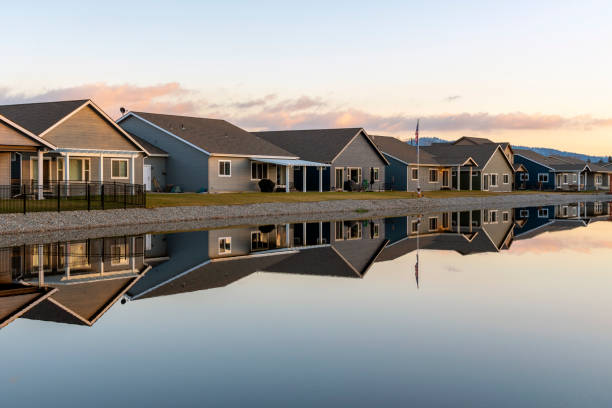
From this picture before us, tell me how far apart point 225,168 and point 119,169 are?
9070 mm

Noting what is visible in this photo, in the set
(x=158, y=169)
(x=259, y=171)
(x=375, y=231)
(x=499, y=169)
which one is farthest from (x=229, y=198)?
(x=499, y=169)

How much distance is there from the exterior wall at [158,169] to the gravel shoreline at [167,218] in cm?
1145

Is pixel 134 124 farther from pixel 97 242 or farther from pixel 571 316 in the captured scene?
pixel 571 316

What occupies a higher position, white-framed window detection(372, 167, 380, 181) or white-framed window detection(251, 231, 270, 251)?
white-framed window detection(372, 167, 380, 181)

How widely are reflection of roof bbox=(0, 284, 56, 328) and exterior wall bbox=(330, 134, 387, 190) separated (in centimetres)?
4904

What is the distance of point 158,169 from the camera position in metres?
51.5

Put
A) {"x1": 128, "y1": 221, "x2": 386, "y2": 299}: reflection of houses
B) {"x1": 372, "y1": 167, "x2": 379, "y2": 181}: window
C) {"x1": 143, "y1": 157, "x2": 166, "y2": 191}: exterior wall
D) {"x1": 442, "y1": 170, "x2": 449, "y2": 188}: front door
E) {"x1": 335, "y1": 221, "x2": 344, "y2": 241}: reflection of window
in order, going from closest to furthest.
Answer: {"x1": 128, "y1": 221, "x2": 386, "y2": 299}: reflection of houses < {"x1": 335, "y1": 221, "x2": 344, "y2": 241}: reflection of window < {"x1": 143, "y1": 157, "x2": 166, "y2": 191}: exterior wall < {"x1": 372, "y1": 167, "x2": 379, "y2": 181}: window < {"x1": 442, "y1": 170, "x2": 449, "y2": 188}: front door

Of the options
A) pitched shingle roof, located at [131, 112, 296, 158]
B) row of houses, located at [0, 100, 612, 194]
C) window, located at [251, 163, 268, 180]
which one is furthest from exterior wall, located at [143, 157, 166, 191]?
window, located at [251, 163, 268, 180]

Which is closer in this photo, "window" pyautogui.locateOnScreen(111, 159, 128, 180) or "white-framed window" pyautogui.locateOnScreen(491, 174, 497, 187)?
"window" pyautogui.locateOnScreen(111, 159, 128, 180)

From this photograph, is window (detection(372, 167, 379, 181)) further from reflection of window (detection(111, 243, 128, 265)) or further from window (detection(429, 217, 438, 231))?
reflection of window (detection(111, 243, 128, 265))

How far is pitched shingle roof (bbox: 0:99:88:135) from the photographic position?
4059cm

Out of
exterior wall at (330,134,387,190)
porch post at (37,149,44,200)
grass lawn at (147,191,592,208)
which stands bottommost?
grass lawn at (147,191,592,208)

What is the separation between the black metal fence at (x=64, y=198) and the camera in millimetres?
33031

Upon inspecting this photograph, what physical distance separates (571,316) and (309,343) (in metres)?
4.89
